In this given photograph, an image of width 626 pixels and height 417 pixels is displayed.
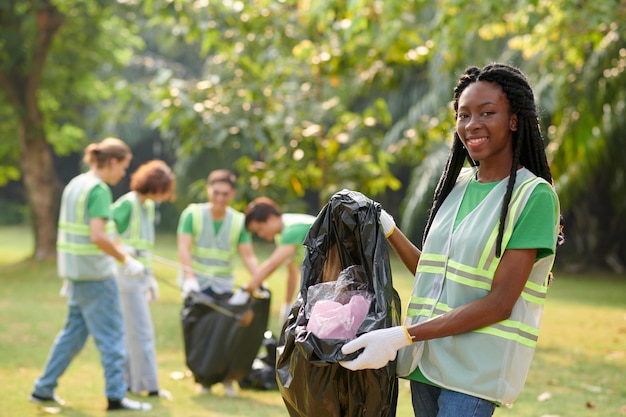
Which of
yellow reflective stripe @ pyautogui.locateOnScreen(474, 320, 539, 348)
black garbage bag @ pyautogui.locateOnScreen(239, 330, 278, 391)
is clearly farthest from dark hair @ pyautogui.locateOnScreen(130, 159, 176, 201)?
yellow reflective stripe @ pyautogui.locateOnScreen(474, 320, 539, 348)

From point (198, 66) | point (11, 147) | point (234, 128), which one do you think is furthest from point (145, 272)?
point (198, 66)

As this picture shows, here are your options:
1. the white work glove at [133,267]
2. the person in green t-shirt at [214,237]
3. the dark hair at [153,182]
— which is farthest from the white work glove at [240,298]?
the dark hair at [153,182]

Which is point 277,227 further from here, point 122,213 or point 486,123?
point 486,123

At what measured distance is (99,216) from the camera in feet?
22.4

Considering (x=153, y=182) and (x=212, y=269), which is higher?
(x=153, y=182)

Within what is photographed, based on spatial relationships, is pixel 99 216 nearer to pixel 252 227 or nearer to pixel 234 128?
pixel 252 227

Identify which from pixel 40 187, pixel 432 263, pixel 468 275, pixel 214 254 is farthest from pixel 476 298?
pixel 40 187

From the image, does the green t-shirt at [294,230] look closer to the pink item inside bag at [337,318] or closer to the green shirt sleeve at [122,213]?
the green shirt sleeve at [122,213]

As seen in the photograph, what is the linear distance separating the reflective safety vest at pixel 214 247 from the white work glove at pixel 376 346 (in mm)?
4925

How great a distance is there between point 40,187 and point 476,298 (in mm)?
16622

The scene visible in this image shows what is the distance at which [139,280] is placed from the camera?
24.5ft

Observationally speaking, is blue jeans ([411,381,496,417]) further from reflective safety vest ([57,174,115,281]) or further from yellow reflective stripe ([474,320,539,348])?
reflective safety vest ([57,174,115,281])

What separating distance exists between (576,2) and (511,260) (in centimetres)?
656

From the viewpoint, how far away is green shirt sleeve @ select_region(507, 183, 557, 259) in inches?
118
